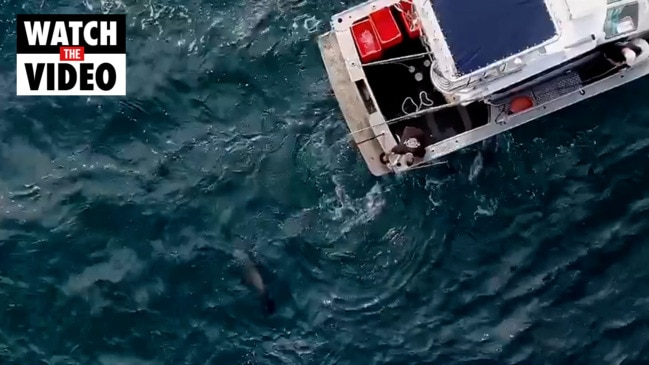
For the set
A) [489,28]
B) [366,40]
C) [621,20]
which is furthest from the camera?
[366,40]

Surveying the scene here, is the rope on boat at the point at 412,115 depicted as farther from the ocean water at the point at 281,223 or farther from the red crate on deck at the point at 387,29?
the red crate on deck at the point at 387,29

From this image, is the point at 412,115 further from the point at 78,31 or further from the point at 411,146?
the point at 78,31

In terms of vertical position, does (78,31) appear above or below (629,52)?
above

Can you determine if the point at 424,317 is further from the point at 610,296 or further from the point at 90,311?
the point at 90,311

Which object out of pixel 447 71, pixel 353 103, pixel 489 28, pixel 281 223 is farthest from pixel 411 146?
pixel 281 223

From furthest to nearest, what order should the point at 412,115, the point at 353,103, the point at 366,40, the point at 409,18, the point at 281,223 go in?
the point at 281,223, the point at 353,103, the point at 412,115, the point at 366,40, the point at 409,18
